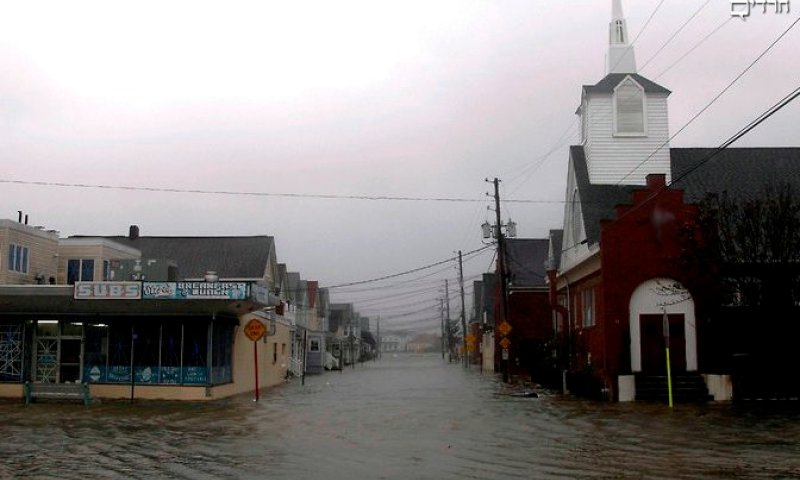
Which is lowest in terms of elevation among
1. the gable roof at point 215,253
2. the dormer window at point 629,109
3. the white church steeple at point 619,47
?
the gable roof at point 215,253

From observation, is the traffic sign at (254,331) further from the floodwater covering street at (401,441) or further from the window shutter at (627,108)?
the window shutter at (627,108)

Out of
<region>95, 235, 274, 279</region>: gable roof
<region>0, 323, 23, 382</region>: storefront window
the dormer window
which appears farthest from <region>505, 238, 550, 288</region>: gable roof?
<region>0, 323, 23, 382</region>: storefront window

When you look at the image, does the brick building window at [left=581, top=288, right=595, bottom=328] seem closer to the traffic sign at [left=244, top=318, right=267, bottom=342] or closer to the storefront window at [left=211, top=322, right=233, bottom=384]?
the traffic sign at [left=244, top=318, right=267, bottom=342]

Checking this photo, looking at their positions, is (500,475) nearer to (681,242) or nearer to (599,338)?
(681,242)

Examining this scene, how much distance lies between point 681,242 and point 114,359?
21.6 m

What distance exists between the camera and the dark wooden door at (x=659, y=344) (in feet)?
97.9

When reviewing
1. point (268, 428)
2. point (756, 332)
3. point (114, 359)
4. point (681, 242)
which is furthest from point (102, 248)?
point (756, 332)

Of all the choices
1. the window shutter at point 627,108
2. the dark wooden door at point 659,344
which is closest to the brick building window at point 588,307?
the dark wooden door at point 659,344

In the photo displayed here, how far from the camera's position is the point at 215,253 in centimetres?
4916

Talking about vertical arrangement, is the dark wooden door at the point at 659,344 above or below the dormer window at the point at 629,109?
below

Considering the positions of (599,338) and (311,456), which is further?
(599,338)

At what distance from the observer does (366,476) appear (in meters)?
13.0

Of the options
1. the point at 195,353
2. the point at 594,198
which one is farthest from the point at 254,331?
the point at 594,198

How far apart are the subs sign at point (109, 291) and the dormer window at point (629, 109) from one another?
22.5 m
